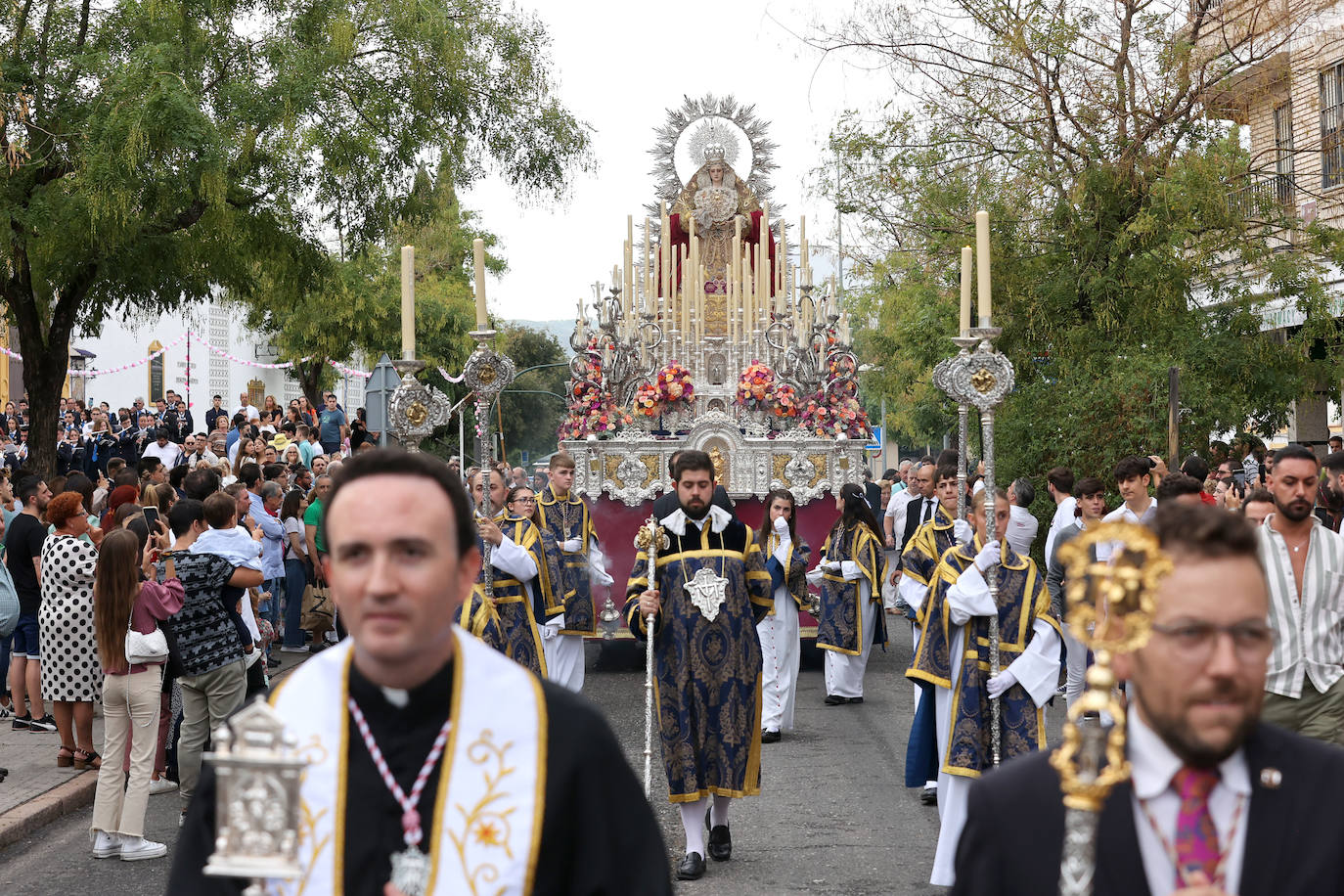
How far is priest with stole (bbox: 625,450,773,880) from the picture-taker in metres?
7.43

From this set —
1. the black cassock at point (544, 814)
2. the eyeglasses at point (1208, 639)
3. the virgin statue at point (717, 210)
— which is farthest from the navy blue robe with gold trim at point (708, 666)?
the virgin statue at point (717, 210)

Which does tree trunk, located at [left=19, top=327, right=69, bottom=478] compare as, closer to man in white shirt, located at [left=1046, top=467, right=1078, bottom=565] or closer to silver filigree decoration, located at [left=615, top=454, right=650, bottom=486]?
silver filigree decoration, located at [left=615, top=454, right=650, bottom=486]

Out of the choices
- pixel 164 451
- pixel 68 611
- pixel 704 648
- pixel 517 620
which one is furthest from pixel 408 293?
pixel 164 451

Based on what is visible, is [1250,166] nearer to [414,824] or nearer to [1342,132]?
[1342,132]

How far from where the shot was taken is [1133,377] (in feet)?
50.0

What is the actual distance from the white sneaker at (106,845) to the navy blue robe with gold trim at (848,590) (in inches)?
235

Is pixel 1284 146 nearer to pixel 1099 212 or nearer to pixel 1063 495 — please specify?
pixel 1099 212

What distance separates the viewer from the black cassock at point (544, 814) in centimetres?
242

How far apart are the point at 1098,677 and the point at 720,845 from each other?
18.7 feet

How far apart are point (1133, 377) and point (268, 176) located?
9.42m

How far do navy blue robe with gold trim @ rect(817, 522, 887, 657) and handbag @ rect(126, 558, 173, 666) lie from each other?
230 inches

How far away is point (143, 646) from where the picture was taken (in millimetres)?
7652

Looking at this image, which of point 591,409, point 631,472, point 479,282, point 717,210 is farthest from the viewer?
point 717,210

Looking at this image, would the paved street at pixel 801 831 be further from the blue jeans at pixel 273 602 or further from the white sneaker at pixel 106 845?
the blue jeans at pixel 273 602
